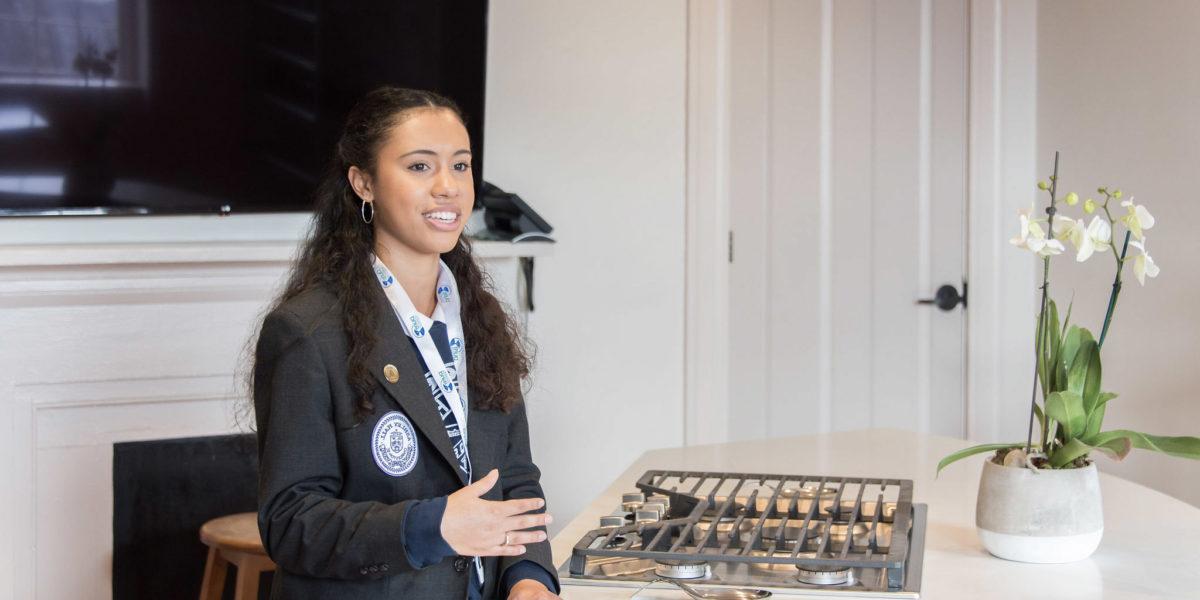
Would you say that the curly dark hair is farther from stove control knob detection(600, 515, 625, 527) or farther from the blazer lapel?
stove control knob detection(600, 515, 625, 527)

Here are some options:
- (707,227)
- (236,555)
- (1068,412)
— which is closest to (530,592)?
(1068,412)

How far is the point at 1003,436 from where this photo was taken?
404 cm

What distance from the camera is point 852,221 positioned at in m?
4.05

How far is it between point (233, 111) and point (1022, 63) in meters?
2.39

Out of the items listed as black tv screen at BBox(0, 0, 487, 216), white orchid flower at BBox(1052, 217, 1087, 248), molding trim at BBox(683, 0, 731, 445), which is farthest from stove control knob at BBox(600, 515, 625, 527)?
molding trim at BBox(683, 0, 731, 445)

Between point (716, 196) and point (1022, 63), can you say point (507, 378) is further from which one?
point (1022, 63)

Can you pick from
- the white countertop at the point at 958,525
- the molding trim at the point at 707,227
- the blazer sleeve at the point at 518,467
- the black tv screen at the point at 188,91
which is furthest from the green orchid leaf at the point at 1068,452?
the molding trim at the point at 707,227

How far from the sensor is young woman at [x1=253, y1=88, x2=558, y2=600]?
142 cm

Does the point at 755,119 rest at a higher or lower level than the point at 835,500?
higher

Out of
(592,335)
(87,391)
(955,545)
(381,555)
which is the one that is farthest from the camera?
(592,335)

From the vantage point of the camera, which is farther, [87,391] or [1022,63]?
[1022,63]

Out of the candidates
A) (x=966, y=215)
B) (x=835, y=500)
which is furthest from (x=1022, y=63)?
(x=835, y=500)

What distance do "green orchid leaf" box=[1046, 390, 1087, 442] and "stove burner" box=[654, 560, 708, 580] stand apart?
0.47m

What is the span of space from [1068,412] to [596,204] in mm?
2255
